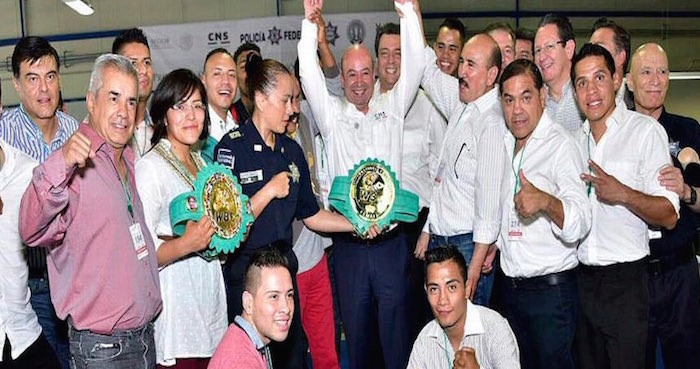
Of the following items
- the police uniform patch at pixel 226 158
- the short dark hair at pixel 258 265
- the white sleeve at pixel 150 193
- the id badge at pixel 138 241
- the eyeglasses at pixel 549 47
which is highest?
the eyeglasses at pixel 549 47

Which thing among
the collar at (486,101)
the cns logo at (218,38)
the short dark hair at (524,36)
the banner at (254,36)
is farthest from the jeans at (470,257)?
the cns logo at (218,38)

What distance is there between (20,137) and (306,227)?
1.51m

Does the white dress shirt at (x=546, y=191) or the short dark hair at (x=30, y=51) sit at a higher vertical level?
the short dark hair at (x=30, y=51)

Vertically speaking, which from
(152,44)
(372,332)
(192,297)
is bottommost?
(372,332)

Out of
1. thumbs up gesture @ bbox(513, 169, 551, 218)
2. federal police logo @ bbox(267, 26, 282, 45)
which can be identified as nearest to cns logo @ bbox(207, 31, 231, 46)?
federal police logo @ bbox(267, 26, 282, 45)

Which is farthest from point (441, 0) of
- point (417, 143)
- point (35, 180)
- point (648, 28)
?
point (35, 180)

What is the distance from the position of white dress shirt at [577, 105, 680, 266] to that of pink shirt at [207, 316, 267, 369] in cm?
177

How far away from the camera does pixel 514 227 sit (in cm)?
393

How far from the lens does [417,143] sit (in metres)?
4.74

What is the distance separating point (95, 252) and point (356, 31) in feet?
27.0

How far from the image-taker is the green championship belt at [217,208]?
3.20 meters

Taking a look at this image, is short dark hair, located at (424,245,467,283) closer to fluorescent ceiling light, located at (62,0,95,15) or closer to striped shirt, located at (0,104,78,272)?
striped shirt, located at (0,104,78,272)

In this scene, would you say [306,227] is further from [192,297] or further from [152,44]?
[152,44]

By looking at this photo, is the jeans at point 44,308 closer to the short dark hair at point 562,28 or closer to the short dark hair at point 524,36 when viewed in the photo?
the short dark hair at point 562,28
